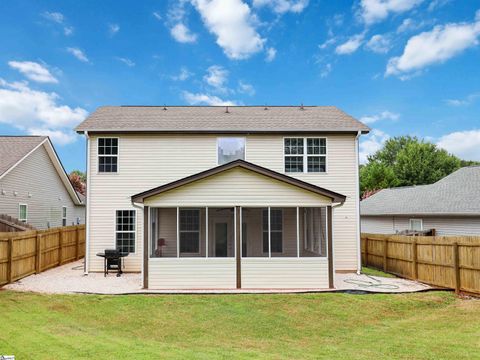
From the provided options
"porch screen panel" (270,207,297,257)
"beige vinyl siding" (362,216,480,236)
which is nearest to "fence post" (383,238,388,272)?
"porch screen panel" (270,207,297,257)

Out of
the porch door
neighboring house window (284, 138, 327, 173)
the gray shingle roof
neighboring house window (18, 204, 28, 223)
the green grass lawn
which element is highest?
the gray shingle roof

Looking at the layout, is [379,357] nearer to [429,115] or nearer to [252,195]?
[252,195]

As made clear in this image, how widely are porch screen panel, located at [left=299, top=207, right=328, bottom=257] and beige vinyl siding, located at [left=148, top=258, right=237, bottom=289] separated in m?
3.92

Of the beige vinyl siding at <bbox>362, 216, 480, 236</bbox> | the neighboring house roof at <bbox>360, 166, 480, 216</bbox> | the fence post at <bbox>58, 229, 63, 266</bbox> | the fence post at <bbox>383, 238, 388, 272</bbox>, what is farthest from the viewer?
the neighboring house roof at <bbox>360, 166, 480, 216</bbox>

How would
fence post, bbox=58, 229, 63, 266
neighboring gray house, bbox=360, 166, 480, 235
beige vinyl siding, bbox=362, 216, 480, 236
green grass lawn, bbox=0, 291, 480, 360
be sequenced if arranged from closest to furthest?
green grass lawn, bbox=0, 291, 480, 360, fence post, bbox=58, 229, 63, 266, beige vinyl siding, bbox=362, 216, 480, 236, neighboring gray house, bbox=360, 166, 480, 235

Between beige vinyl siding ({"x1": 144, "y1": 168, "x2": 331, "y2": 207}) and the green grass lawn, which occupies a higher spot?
beige vinyl siding ({"x1": 144, "y1": 168, "x2": 331, "y2": 207})

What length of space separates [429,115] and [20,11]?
45.6 metres

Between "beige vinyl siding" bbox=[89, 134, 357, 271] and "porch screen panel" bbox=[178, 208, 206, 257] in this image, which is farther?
"porch screen panel" bbox=[178, 208, 206, 257]

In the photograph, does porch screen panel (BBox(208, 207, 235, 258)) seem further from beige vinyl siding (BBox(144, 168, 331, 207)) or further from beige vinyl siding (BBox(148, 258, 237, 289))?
beige vinyl siding (BBox(148, 258, 237, 289))

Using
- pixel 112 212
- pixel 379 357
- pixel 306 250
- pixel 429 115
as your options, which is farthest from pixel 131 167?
pixel 429 115

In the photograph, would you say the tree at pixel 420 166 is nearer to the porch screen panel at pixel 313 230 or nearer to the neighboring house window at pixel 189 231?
the porch screen panel at pixel 313 230

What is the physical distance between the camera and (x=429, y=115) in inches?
1864

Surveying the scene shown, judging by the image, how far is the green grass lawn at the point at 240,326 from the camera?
6.36 metres

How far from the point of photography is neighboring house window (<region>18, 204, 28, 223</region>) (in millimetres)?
19298
